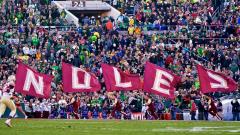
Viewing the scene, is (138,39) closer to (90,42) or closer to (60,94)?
(90,42)

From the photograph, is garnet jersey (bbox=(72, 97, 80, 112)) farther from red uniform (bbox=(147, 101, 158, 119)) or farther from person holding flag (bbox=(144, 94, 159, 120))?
red uniform (bbox=(147, 101, 158, 119))

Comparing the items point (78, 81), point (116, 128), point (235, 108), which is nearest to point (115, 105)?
point (78, 81)

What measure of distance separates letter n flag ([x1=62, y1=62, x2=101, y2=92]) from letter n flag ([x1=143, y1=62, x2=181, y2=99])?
219 centimetres

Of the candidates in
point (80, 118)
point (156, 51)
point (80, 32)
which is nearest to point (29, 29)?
point (80, 32)

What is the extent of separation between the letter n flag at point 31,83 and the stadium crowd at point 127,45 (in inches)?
77.4

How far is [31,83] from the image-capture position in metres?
40.7

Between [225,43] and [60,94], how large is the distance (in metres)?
10.1

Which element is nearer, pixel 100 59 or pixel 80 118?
pixel 80 118

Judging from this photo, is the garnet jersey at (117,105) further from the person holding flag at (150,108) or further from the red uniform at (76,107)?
the red uniform at (76,107)

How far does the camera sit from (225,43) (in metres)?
50.0

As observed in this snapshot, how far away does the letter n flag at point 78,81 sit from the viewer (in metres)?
40.6

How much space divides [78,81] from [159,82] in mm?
3272

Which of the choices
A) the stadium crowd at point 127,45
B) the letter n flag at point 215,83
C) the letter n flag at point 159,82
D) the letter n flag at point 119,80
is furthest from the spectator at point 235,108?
the letter n flag at point 119,80

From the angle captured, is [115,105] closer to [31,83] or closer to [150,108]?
[150,108]
